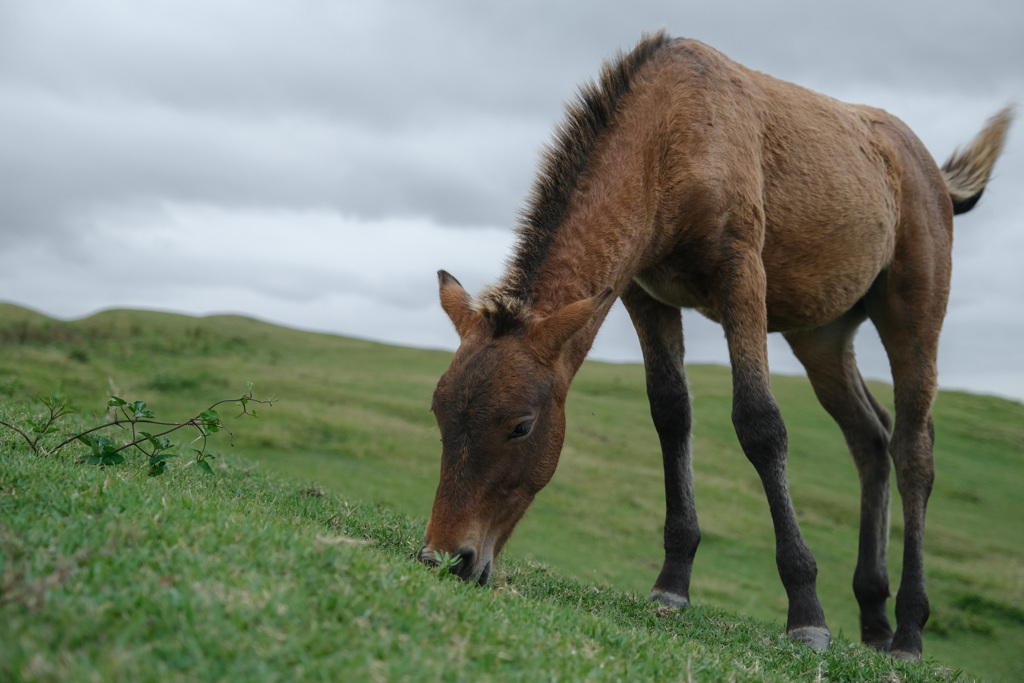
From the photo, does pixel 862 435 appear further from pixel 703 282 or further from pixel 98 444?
pixel 98 444

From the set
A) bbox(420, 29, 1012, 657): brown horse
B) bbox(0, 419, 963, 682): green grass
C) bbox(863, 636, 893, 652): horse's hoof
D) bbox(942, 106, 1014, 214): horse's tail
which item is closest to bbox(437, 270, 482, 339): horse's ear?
bbox(420, 29, 1012, 657): brown horse

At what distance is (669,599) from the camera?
22.4 feet

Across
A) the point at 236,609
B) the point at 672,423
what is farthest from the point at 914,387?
the point at 236,609

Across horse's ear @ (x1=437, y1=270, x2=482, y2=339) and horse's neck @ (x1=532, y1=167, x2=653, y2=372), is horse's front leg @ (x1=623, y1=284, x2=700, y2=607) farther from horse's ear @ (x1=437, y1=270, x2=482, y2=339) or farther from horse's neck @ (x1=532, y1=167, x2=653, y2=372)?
horse's ear @ (x1=437, y1=270, x2=482, y2=339)

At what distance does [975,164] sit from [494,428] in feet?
26.5

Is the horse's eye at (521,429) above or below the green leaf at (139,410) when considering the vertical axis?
above

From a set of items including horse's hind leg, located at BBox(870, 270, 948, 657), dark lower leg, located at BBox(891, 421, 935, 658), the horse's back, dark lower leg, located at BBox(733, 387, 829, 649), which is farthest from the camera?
horse's hind leg, located at BBox(870, 270, 948, 657)

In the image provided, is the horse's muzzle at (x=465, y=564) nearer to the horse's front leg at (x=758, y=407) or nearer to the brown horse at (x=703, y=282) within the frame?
the brown horse at (x=703, y=282)

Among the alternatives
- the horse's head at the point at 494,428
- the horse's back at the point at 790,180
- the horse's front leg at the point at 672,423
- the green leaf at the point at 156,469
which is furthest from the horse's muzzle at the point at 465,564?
the horse's back at the point at 790,180

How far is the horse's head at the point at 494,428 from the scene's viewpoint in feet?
14.8

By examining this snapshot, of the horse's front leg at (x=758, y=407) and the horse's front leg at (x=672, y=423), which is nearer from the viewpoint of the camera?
the horse's front leg at (x=758, y=407)

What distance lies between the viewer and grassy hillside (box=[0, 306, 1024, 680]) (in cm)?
1386

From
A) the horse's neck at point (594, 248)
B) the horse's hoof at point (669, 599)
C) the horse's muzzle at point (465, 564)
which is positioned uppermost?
the horse's neck at point (594, 248)

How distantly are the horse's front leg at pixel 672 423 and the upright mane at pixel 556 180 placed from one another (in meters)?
1.82
